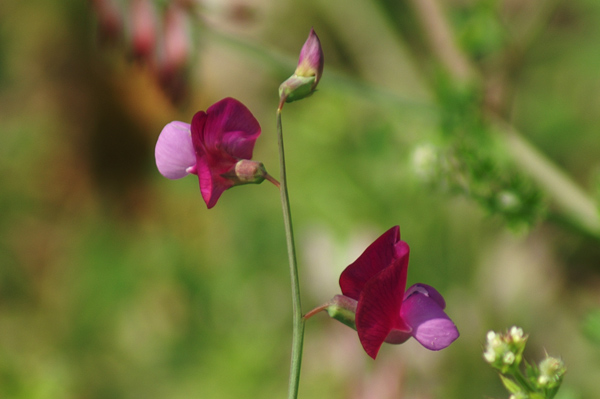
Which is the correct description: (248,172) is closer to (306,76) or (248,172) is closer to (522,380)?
(306,76)

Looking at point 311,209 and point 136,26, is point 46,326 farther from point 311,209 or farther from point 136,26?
point 136,26

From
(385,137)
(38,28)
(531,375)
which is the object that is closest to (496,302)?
(385,137)

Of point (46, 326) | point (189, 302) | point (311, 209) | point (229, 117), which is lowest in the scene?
point (46, 326)

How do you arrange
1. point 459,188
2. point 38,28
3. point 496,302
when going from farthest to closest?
point 38,28 → point 496,302 → point 459,188

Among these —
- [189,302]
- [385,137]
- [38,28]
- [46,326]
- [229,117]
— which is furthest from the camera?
[38,28]

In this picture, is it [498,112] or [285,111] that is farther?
[285,111]

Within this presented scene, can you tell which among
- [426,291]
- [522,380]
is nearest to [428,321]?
[426,291]

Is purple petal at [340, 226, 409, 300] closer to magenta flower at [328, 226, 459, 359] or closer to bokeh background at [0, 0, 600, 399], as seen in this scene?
magenta flower at [328, 226, 459, 359]
